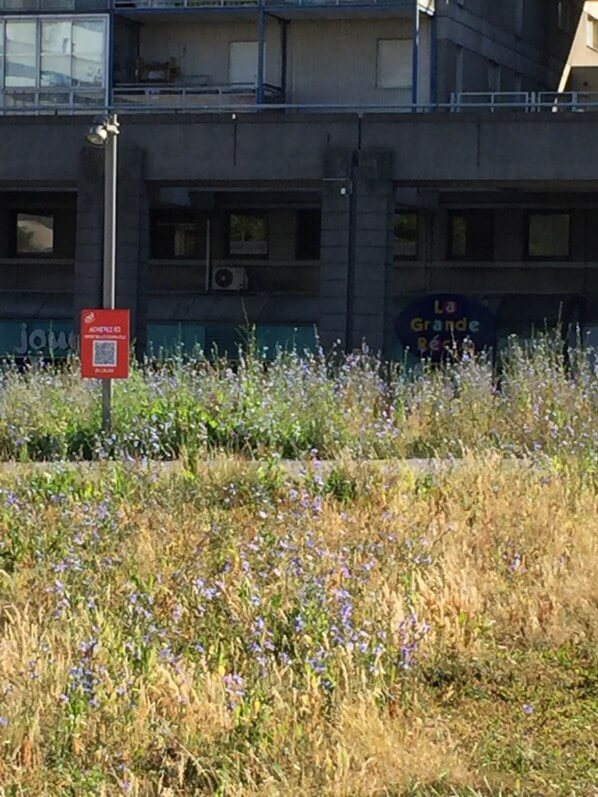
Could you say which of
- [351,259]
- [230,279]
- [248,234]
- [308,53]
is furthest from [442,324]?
[248,234]

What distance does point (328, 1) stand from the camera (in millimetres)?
48594

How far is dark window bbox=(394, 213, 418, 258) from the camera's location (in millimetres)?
51438

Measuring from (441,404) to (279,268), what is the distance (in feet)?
114

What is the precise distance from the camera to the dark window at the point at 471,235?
51.5 metres

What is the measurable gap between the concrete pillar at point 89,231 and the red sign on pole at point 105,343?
2501cm

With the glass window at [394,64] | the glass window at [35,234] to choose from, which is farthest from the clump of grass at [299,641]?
the glass window at [35,234]

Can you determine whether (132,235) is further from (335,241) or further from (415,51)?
(415,51)

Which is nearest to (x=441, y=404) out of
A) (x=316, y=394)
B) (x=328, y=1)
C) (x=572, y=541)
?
(x=316, y=394)

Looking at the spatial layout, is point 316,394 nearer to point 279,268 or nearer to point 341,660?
point 341,660

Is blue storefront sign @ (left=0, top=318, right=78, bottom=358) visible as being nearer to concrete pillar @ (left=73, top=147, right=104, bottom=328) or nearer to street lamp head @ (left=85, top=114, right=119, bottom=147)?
concrete pillar @ (left=73, top=147, right=104, bottom=328)

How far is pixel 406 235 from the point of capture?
51625 millimetres

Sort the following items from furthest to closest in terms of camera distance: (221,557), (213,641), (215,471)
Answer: (215,471) → (221,557) → (213,641)

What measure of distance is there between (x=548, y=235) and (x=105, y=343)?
3487 centimetres

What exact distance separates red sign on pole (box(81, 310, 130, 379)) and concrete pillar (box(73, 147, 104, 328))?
82.1 ft
